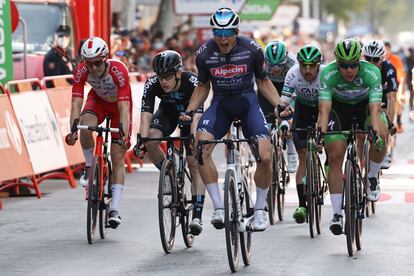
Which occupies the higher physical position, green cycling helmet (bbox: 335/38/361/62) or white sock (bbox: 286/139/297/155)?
green cycling helmet (bbox: 335/38/361/62)

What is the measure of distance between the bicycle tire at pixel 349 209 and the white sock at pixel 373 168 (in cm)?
219

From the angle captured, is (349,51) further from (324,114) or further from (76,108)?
(76,108)

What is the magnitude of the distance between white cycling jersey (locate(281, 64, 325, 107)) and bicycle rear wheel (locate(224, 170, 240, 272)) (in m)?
2.94

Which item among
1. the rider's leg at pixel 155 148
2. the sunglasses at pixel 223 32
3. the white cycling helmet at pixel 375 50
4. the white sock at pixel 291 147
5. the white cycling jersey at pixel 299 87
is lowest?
the white sock at pixel 291 147

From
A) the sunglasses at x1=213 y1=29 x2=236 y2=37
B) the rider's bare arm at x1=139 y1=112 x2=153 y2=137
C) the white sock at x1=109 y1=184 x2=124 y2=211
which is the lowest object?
the white sock at x1=109 y1=184 x2=124 y2=211

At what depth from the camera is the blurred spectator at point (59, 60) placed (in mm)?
21938

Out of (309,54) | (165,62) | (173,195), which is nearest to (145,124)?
(165,62)

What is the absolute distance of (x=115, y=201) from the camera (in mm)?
13453

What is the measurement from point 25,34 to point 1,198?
605 cm

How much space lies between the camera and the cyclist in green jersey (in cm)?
1249

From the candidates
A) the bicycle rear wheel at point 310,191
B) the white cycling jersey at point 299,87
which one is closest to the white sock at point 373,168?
the white cycling jersey at point 299,87

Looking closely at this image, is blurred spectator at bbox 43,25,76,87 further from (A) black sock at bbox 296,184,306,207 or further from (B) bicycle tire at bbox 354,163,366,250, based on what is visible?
(B) bicycle tire at bbox 354,163,366,250

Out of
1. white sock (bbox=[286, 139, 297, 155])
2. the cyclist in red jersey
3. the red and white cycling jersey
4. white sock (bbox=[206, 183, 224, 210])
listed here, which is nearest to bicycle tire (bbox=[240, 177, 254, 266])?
white sock (bbox=[206, 183, 224, 210])

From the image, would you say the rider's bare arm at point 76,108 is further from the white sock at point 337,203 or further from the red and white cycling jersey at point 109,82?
the white sock at point 337,203
